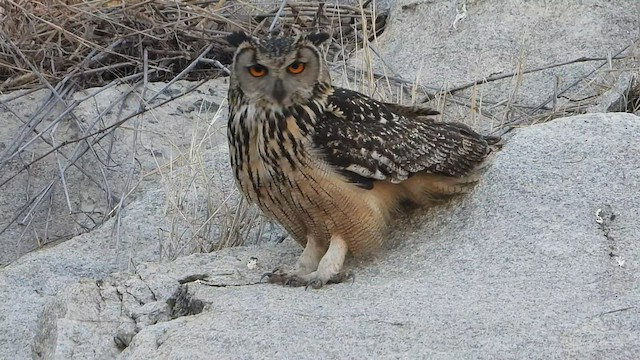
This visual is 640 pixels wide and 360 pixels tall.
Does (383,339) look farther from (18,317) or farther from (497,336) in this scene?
(18,317)

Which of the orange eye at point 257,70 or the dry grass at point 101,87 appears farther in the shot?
the dry grass at point 101,87

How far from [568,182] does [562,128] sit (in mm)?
345

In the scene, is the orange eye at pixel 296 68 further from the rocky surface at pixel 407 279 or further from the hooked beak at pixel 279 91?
the rocky surface at pixel 407 279

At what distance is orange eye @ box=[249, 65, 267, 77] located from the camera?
364 centimetres

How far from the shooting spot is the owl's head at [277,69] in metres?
3.62

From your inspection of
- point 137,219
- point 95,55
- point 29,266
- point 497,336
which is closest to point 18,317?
point 29,266

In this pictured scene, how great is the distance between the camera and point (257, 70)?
12.0 feet

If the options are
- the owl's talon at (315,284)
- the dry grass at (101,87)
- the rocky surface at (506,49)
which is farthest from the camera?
the dry grass at (101,87)

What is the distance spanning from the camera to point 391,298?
3447 millimetres

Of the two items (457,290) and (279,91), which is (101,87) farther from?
(457,290)

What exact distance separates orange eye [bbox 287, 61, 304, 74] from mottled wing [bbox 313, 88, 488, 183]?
0.18 meters

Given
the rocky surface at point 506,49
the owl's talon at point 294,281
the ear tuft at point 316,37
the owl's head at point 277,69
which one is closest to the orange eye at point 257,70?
the owl's head at point 277,69

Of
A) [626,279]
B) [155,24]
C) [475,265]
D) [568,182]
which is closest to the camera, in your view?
[626,279]

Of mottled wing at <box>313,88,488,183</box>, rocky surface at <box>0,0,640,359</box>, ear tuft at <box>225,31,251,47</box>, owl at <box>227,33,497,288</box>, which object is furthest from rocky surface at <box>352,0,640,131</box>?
ear tuft at <box>225,31,251,47</box>
